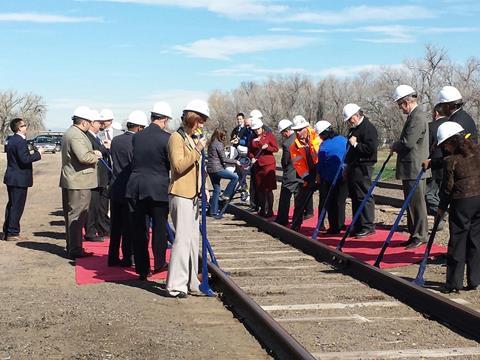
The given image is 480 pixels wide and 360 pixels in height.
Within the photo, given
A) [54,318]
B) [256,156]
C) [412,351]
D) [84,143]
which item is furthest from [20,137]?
[412,351]

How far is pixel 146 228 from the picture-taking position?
849cm

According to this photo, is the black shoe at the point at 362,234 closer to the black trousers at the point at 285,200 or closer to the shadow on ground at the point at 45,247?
the black trousers at the point at 285,200

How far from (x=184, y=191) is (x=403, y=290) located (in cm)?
249

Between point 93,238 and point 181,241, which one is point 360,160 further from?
point 93,238

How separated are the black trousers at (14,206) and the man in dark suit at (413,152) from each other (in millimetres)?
6029

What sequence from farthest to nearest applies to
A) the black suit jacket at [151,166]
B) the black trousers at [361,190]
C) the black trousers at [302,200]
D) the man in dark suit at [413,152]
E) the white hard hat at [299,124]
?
the black trousers at [302,200] < the white hard hat at [299,124] < the black trousers at [361,190] < the man in dark suit at [413,152] < the black suit jacket at [151,166]

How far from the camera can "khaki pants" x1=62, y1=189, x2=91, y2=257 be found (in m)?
10.3

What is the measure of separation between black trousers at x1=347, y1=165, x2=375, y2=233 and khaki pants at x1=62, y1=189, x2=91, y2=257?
13.4 feet

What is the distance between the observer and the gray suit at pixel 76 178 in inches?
400

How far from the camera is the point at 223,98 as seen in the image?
12450 centimetres

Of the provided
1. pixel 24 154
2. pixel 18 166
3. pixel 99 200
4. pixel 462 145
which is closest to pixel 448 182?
pixel 462 145

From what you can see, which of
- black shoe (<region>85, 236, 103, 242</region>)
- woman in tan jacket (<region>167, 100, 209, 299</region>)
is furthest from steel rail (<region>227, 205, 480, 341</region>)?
A: black shoe (<region>85, 236, 103, 242</region>)

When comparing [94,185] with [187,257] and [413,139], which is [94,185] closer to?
[187,257]

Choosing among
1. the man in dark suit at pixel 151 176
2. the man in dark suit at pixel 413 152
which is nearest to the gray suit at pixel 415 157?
the man in dark suit at pixel 413 152
